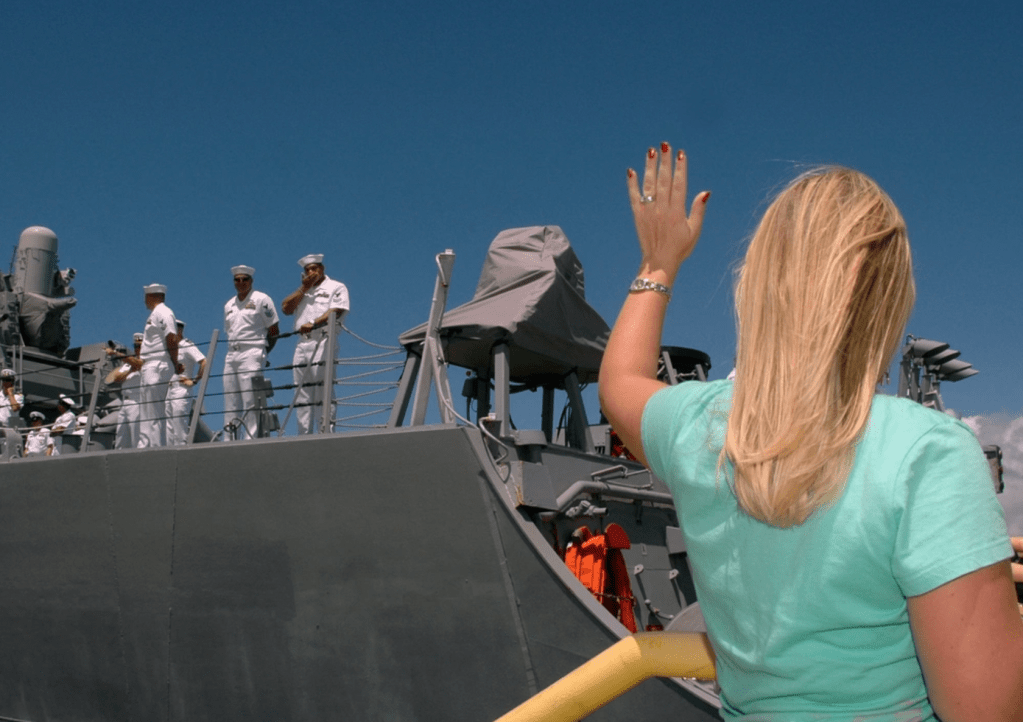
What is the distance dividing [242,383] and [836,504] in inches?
290

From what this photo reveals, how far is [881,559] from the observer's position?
0.92m

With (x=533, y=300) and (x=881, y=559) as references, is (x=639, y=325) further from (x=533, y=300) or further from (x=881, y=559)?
(x=533, y=300)

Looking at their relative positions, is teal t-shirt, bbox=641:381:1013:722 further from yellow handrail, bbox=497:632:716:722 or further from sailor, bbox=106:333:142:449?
sailor, bbox=106:333:142:449

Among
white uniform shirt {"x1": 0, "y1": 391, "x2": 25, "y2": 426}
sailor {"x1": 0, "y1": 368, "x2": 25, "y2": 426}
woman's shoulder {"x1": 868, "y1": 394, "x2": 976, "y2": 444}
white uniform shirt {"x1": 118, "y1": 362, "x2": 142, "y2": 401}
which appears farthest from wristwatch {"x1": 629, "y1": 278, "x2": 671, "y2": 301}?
white uniform shirt {"x1": 0, "y1": 391, "x2": 25, "y2": 426}

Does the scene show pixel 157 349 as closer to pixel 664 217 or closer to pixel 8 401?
pixel 8 401

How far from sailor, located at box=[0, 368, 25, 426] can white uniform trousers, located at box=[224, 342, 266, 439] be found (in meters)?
3.66

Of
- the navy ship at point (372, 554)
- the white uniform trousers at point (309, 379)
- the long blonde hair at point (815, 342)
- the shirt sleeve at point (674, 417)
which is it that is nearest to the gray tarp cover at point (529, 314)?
the navy ship at point (372, 554)

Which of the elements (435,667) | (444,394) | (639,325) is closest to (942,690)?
(639,325)

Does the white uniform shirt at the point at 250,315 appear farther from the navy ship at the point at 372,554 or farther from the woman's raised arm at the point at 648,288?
the woman's raised arm at the point at 648,288

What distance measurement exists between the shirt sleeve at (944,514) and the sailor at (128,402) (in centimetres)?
759

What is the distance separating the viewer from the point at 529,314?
23.8 ft

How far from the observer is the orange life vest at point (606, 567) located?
19.4 feet

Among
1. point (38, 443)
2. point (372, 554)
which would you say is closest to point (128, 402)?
point (372, 554)

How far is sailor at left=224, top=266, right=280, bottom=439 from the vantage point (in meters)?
7.42
